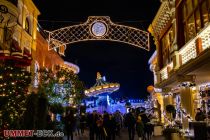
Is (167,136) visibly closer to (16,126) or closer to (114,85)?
(16,126)

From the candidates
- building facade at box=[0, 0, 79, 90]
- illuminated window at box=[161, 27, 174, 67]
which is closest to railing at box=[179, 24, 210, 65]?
illuminated window at box=[161, 27, 174, 67]

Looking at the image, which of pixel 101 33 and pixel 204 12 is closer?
pixel 204 12

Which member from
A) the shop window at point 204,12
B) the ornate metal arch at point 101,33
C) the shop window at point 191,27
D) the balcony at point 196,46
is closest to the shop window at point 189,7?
the shop window at point 191,27

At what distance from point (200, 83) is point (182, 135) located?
3.93 meters

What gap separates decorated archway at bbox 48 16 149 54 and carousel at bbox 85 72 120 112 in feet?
99.4

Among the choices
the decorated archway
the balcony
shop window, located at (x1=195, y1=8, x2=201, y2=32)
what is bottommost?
the balcony

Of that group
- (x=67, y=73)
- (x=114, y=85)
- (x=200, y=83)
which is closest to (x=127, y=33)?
(x=200, y=83)

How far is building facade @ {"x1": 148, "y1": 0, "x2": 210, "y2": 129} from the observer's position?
13.9 metres

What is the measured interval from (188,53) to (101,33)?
6230 mm

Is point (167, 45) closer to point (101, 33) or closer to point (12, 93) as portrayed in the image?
point (101, 33)

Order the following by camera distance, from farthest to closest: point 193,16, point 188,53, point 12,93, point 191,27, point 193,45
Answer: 1. point 191,27
2. point 193,16
3. point 188,53
4. point 193,45
5. point 12,93

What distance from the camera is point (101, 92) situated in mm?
54719

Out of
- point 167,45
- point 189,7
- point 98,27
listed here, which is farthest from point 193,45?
point 167,45

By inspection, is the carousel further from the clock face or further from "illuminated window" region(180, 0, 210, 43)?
"illuminated window" region(180, 0, 210, 43)
